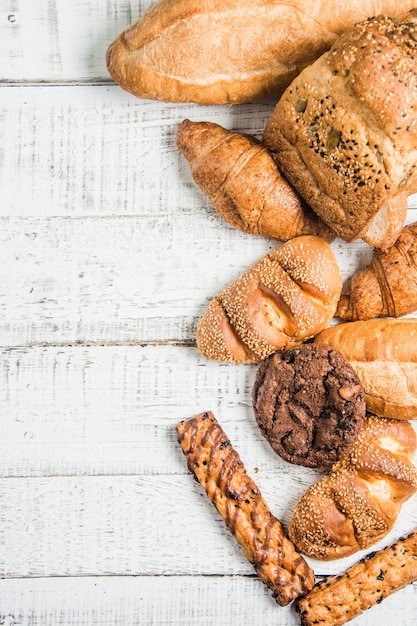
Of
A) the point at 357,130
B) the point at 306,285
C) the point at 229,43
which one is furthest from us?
→ the point at 306,285

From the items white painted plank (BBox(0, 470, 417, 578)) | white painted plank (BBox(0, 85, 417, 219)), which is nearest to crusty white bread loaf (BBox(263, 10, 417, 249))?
white painted plank (BBox(0, 85, 417, 219))

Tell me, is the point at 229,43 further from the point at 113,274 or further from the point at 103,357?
the point at 103,357

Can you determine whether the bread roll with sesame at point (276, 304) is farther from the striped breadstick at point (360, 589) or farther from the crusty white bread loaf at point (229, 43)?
the striped breadstick at point (360, 589)

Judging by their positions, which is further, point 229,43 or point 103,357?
point 103,357

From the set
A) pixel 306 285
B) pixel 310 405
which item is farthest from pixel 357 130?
pixel 310 405

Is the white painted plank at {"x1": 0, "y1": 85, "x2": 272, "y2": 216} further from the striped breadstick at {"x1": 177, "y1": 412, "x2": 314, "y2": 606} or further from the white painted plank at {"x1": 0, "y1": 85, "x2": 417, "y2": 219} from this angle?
the striped breadstick at {"x1": 177, "y1": 412, "x2": 314, "y2": 606}

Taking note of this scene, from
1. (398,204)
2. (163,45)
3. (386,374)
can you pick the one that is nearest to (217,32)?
(163,45)
